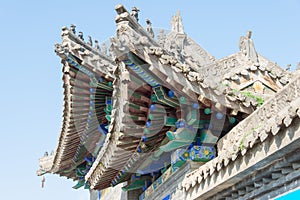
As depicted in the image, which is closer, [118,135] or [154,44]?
[154,44]

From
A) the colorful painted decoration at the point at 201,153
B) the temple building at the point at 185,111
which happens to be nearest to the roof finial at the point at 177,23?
the temple building at the point at 185,111

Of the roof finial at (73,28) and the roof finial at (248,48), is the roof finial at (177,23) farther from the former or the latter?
the roof finial at (73,28)

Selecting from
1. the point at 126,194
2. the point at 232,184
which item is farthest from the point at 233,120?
the point at 126,194

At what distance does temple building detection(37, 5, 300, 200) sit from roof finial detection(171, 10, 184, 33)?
3 centimetres

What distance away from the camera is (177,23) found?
8.72m

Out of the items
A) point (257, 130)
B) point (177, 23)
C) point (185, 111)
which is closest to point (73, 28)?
point (177, 23)

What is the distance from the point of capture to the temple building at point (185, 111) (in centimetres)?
435

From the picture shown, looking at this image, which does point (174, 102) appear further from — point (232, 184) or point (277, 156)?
point (277, 156)

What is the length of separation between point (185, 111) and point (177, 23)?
118 inches

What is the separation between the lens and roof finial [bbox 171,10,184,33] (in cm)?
855

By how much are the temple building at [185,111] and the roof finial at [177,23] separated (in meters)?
0.03

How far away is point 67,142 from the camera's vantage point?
427 inches

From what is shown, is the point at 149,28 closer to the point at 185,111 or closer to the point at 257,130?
the point at 185,111

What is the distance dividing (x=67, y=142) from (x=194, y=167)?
517cm
